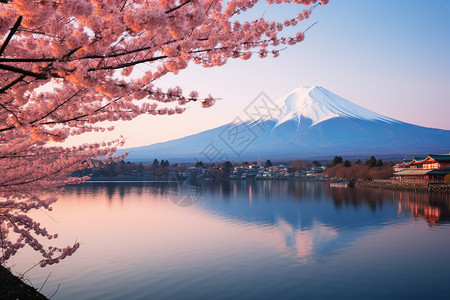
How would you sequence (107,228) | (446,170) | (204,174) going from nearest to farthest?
(107,228), (446,170), (204,174)

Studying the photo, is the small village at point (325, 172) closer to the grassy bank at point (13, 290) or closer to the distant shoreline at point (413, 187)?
the distant shoreline at point (413, 187)

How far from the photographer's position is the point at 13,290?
6.48 m

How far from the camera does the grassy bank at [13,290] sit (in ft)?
20.3

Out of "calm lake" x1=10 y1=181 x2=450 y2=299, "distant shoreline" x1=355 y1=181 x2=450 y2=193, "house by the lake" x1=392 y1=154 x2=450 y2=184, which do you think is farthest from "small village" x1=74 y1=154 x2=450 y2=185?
"calm lake" x1=10 y1=181 x2=450 y2=299

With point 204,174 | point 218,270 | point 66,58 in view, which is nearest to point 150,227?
point 218,270

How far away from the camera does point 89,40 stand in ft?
8.16

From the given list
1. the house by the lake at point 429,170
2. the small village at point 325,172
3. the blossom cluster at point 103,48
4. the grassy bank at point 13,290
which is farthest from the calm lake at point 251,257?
the small village at point 325,172

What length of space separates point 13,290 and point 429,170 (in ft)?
153

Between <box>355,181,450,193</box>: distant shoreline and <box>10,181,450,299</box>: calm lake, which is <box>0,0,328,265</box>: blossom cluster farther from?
<box>355,181,450,193</box>: distant shoreline

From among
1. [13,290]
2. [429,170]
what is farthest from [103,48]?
[429,170]

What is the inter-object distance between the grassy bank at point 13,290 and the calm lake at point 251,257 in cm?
261

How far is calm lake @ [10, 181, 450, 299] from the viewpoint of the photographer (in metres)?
9.89

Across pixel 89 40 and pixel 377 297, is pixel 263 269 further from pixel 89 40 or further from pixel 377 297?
pixel 89 40

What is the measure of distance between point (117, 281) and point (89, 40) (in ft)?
31.8
